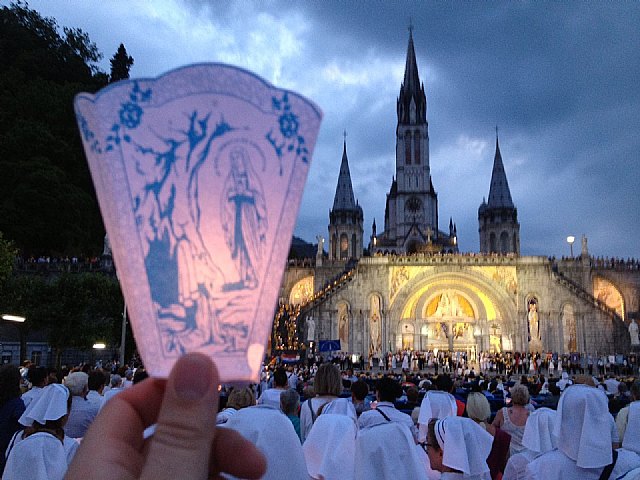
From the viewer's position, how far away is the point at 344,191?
64688 mm

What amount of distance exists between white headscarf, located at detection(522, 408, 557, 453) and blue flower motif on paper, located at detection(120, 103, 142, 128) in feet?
15.0

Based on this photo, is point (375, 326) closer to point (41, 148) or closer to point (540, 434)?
point (41, 148)

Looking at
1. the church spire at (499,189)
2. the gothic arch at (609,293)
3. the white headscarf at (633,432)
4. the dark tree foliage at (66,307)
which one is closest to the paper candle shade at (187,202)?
the white headscarf at (633,432)

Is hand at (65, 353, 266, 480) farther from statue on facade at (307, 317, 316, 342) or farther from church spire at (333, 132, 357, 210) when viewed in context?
church spire at (333, 132, 357, 210)

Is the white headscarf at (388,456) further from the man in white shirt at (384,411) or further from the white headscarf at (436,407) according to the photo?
the white headscarf at (436,407)

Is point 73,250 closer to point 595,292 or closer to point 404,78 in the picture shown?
point 595,292

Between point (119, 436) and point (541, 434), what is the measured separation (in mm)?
4403

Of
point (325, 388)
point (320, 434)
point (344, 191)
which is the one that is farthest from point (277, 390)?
point (344, 191)

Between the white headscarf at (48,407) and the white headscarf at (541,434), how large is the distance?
12.9ft

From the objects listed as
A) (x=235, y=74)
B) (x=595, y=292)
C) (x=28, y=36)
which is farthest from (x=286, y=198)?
(x=28, y=36)

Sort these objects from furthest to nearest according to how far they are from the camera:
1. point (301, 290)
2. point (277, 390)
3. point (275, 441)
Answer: point (301, 290) < point (277, 390) < point (275, 441)

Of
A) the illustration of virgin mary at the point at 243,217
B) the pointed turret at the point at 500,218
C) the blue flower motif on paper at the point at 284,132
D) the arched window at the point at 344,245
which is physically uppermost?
the pointed turret at the point at 500,218

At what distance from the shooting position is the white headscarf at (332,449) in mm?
4125

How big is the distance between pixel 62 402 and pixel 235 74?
3475mm
